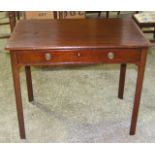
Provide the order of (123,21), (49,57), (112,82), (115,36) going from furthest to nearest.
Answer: (112,82), (123,21), (115,36), (49,57)

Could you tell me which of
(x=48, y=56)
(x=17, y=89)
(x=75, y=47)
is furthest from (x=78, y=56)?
(x=17, y=89)

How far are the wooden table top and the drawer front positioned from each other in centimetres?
4

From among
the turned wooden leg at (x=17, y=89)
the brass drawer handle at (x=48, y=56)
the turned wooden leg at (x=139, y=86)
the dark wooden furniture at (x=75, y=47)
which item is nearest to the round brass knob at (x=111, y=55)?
the dark wooden furniture at (x=75, y=47)

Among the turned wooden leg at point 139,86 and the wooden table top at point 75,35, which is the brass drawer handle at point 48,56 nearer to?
the wooden table top at point 75,35

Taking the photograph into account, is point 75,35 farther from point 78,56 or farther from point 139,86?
point 139,86

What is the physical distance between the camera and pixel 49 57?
1.46 m

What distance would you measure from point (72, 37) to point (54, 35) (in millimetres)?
113

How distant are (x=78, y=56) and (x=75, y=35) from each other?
172 millimetres

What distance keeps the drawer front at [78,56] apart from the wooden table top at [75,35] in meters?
0.04

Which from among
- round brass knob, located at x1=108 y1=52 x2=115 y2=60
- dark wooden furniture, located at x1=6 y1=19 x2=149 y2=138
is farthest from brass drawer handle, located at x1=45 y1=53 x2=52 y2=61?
round brass knob, located at x1=108 y1=52 x2=115 y2=60

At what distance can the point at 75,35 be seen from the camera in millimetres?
1579
